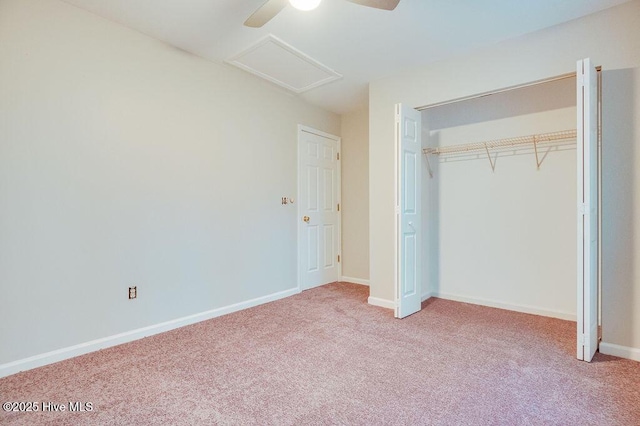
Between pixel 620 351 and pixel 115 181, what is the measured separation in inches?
163

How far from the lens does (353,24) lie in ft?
8.33

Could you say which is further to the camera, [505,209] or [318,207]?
[318,207]

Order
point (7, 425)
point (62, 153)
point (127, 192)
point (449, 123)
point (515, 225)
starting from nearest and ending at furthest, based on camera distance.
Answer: point (7, 425) → point (62, 153) → point (127, 192) → point (515, 225) → point (449, 123)

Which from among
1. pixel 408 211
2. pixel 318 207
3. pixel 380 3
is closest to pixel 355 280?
pixel 318 207

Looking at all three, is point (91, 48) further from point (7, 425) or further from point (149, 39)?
point (7, 425)

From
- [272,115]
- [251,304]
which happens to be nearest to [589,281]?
[251,304]

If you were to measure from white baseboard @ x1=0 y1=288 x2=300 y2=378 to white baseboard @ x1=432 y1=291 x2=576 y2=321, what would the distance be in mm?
2372

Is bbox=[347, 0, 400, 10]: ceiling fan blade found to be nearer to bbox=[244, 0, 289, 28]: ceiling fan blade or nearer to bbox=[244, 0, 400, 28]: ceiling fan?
bbox=[244, 0, 400, 28]: ceiling fan

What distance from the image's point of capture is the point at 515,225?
10.9 ft

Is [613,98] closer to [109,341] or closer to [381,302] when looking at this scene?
[381,302]

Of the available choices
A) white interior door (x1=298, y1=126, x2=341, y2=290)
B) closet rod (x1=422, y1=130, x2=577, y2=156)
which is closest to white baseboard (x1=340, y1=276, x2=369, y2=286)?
white interior door (x1=298, y1=126, x2=341, y2=290)

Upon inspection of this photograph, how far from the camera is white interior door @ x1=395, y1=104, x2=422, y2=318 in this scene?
306 cm

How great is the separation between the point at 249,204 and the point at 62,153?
1723mm

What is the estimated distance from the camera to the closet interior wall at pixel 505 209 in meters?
3.07
